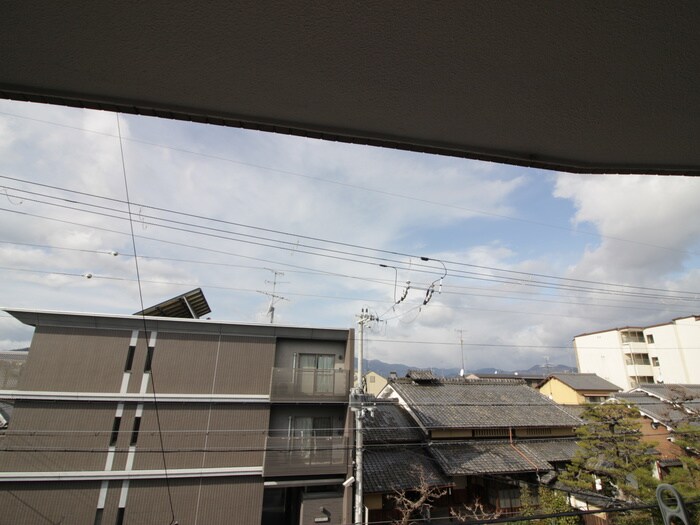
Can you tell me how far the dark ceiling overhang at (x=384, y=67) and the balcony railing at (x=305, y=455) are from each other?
11289 mm

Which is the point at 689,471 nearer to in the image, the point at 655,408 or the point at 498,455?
the point at 498,455

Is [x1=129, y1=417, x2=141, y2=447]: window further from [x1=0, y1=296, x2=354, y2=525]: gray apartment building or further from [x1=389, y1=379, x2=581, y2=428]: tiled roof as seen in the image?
[x1=389, y1=379, x2=581, y2=428]: tiled roof

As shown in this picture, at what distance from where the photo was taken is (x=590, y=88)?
1.60m

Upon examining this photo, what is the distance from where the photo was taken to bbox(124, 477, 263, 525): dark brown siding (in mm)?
10305

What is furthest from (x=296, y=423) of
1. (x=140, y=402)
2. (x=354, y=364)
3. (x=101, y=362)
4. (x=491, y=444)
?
(x=491, y=444)

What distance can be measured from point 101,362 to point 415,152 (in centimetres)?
1278

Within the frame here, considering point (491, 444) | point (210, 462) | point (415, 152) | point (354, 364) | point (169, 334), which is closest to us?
point (415, 152)

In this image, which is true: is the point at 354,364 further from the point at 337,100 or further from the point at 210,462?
the point at 337,100

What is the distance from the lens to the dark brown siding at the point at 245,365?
1166 cm

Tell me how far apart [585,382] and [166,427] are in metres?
26.4

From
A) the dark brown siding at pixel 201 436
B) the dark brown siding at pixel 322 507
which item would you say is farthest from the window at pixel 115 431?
the dark brown siding at pixel 322 507

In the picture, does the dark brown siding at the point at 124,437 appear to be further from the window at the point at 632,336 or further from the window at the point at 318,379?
the window at the point at 632,336

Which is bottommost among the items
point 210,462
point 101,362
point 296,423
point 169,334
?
point 210,462

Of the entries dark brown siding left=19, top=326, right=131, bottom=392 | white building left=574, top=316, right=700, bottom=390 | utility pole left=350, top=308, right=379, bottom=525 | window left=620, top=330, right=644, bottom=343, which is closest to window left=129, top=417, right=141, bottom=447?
dark brown siding left=19, top=326, right=131, bottom=392
